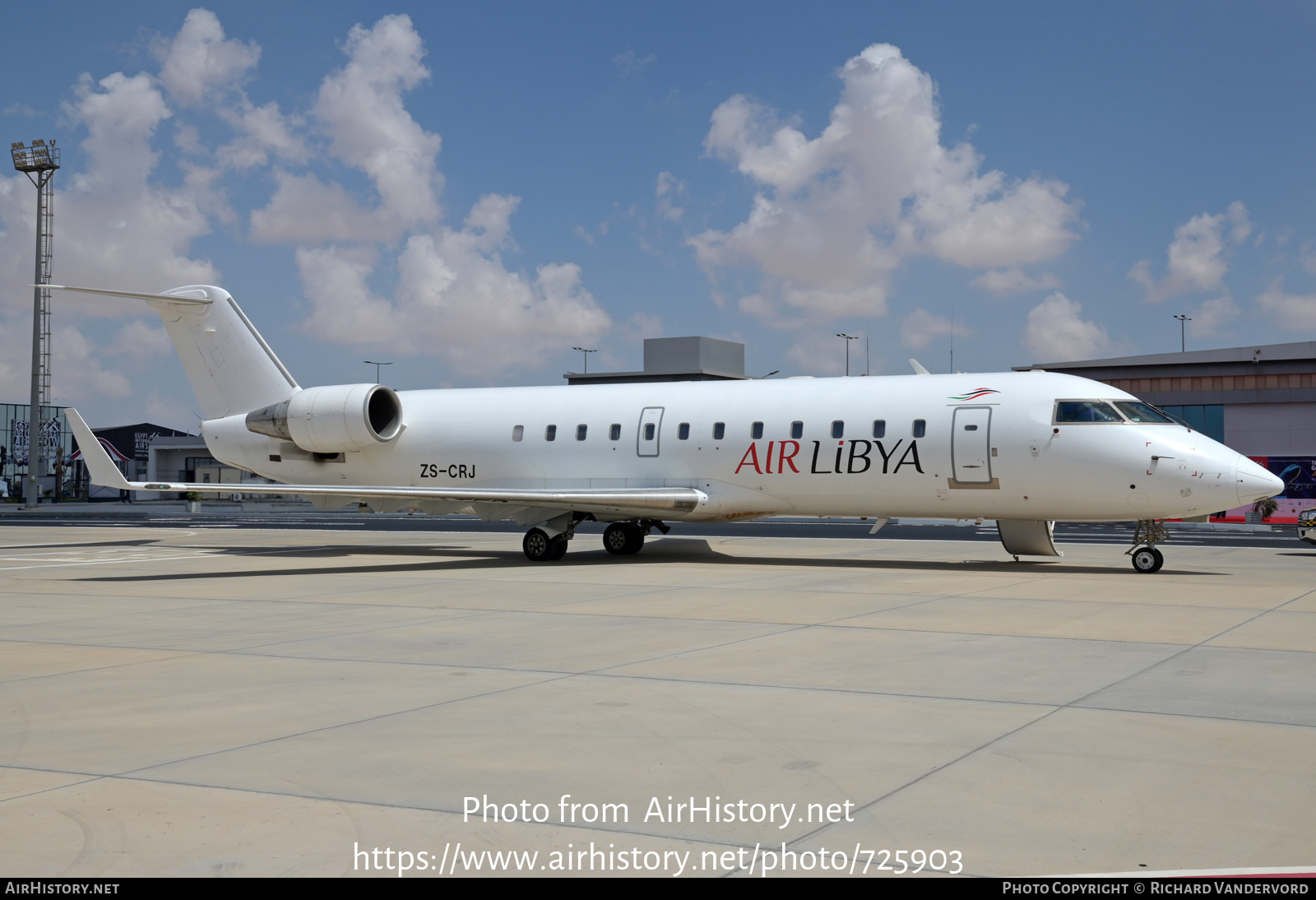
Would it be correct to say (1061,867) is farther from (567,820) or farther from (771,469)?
(771,469)

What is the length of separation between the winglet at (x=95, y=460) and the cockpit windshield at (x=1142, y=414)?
16882 millimetres

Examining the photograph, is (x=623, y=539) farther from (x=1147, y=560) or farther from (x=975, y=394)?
(x=1147, y=560)

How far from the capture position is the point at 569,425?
22719mm

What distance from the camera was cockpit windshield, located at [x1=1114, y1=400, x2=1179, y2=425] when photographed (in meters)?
17.7

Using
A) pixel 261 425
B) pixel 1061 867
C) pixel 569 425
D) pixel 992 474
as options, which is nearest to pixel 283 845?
pixel 1061 867

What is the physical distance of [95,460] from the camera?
20078mm

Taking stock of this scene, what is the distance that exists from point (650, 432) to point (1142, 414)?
880 centimetres

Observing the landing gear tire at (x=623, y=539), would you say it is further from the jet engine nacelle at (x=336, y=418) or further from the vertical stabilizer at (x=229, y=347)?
the vertical stabilizer at (x=229, y=347)

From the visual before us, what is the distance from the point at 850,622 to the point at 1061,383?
858 centimetres

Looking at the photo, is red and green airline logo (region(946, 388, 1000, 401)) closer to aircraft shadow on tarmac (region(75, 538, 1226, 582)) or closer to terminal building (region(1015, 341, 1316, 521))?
aircraft shadow on tarmac (region(75, 538, 1226, 582))

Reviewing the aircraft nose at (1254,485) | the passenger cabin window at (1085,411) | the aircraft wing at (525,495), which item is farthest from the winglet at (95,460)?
the aircraft nose at (1254,485)

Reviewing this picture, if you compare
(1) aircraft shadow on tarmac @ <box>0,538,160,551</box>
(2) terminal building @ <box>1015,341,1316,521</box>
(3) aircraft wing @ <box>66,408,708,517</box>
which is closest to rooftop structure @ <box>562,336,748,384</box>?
(2) terminal building @ <box>1015,341,1316,521</box>

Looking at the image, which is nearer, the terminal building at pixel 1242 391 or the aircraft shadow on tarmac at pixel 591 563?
the aircraft shadow on tarmac at pixel 591 563

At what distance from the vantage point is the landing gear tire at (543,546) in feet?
70.5
